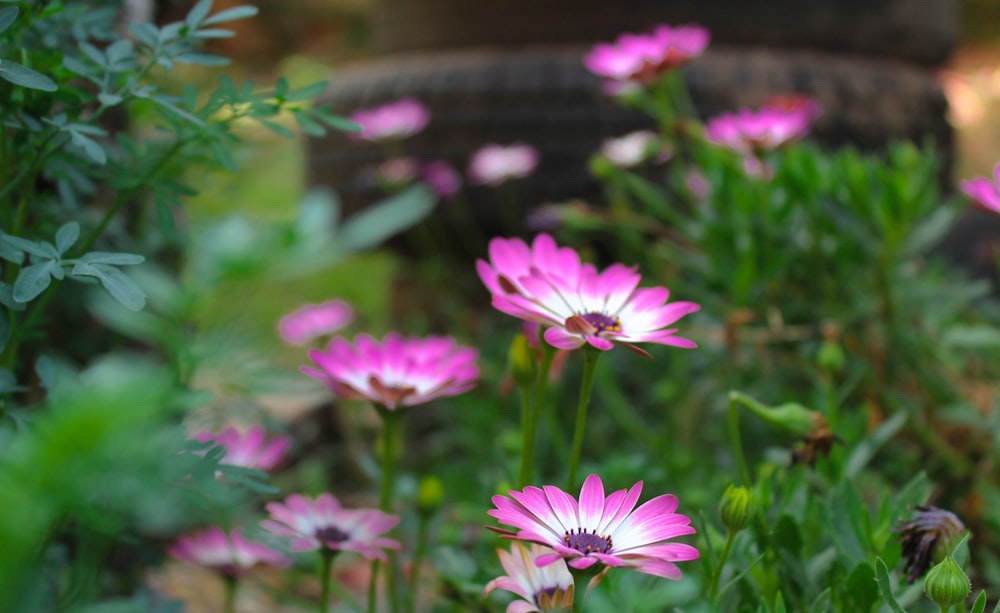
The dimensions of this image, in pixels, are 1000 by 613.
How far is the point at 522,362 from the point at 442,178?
1025 millimetres

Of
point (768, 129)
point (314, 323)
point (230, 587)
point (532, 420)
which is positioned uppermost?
point (768, 129)

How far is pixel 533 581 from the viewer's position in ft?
1.53

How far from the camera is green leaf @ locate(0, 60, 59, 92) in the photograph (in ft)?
1.38

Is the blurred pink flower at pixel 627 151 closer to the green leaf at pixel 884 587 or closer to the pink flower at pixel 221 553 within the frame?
the pink flower at pixel 221 553

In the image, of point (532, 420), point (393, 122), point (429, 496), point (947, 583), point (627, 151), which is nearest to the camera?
point (947, 583)

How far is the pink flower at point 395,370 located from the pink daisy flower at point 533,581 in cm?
12

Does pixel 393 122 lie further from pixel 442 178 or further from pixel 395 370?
pixel 395 370

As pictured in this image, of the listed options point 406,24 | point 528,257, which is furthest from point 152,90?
point 406,24

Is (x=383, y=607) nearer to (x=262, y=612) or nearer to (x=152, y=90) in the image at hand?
(x=262, y=612)

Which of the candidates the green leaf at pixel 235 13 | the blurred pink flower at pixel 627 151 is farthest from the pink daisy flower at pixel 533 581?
the blurred pink flower at pixel 627 151

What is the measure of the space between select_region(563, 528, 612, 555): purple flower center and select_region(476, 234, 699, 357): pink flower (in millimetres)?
90

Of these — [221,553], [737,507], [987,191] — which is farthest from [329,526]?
[987,191]

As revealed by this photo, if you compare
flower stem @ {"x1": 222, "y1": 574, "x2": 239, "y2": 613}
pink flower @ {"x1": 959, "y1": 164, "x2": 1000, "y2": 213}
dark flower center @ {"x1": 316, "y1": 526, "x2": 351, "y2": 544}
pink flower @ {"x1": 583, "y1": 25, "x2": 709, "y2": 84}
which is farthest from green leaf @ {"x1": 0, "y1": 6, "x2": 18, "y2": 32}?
pink flower @ {"x1": 583, "y1": 25, "x2": 709, "y2": 84}

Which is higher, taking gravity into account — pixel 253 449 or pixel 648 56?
pixel 648 56
